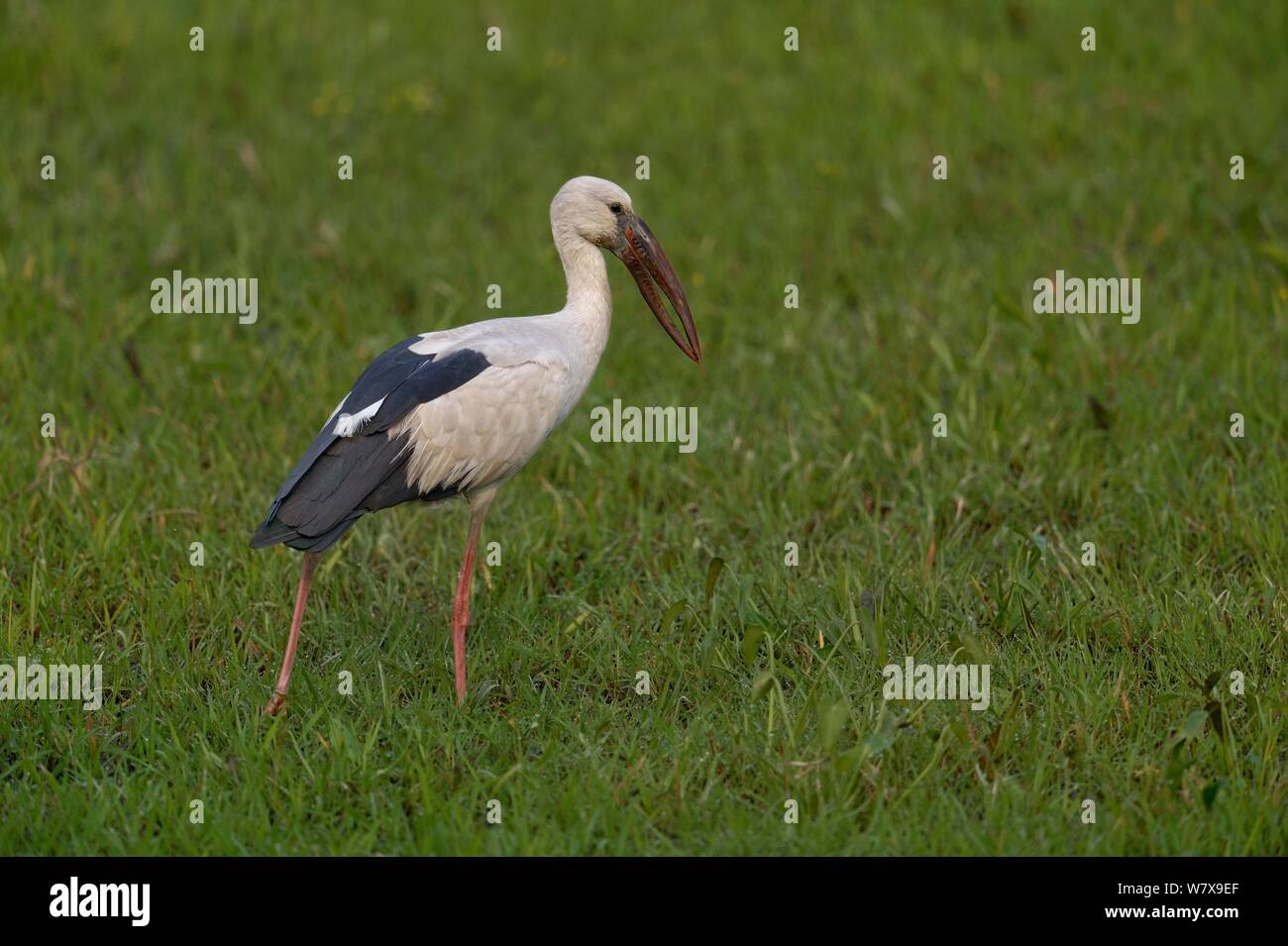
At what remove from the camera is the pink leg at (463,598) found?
508 cm

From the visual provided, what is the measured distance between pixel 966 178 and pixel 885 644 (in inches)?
197

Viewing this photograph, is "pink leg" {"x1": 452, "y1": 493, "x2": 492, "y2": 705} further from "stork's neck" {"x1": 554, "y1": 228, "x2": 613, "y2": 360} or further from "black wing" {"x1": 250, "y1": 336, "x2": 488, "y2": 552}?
"stork's neck" {"x1": 554, "y1": 228, "x2": 613, "y2": 360}

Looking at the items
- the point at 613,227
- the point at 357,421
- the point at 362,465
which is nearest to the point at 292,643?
the point at 362,465

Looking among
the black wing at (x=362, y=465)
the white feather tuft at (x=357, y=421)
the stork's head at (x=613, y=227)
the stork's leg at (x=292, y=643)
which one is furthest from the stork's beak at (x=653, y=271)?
the stork's leg at (x=292, y=643)

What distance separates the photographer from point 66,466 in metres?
6.36

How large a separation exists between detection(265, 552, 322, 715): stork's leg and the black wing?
0.66ft

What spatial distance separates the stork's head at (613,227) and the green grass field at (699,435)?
112cm

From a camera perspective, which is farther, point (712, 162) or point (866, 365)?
point (712, 162)

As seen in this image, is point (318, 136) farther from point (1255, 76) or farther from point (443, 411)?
point (1255, 76)

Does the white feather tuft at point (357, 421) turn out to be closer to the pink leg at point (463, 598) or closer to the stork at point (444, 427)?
the stork at point (444, 427)

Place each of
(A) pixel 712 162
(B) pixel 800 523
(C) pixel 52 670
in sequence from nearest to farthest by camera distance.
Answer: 1. (C) pixel 52 670
2. (B) pixel 800 523
3. (A) pixel 712 162

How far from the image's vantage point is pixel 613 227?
18.2 feet

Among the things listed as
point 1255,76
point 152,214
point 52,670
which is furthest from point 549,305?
point 1255,76

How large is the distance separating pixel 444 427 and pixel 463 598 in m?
0.64
